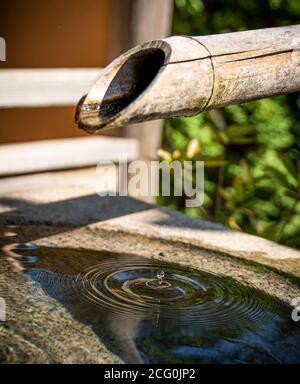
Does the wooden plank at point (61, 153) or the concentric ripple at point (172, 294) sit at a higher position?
the wooden plank at point (61, 153)

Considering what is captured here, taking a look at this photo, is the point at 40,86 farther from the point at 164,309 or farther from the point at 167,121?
the point at 164,309

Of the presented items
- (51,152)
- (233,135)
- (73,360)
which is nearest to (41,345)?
(73,360)

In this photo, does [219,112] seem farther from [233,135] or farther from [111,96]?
[111,96]

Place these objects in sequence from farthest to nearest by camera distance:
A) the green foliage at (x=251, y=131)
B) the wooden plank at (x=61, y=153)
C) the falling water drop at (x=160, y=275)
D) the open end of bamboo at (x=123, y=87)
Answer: the green foliage at (x=251, y=131) → the wooden plank at (x=61, y=153) → the falling water drop at (x=160, y=275) → the open end of bamboo at (x=123, y=87)

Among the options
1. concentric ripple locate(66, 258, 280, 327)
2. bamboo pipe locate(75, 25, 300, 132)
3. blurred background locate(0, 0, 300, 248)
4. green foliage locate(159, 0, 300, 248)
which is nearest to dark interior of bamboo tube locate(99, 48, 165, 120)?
bamboo pipe locate(75, 25, 300, 132)

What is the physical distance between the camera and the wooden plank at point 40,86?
3877 mm

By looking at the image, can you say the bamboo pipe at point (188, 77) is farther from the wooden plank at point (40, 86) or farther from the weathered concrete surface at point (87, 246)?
the wooden plank at point (40, 86)

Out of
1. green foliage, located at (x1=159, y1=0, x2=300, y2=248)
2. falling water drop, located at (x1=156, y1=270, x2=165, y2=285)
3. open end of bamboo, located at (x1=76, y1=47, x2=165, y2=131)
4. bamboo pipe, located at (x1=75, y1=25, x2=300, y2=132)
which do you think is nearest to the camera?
bamboo pipe, located at (x1=75, y1=25, x2=300, y2=132)

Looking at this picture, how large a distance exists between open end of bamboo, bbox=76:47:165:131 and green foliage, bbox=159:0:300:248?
2.50 m

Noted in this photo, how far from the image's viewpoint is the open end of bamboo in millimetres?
2193

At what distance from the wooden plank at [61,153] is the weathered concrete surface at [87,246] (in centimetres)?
12

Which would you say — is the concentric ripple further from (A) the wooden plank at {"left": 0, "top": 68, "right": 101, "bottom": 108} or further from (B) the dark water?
(A) the wooden plank at {"left": 0, "top": 68, "right": 101, "bottom": 108}

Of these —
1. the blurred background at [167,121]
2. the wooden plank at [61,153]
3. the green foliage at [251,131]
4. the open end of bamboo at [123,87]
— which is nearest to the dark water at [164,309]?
the open end of bamboo at [123,87]

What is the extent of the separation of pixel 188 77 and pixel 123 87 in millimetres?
225
